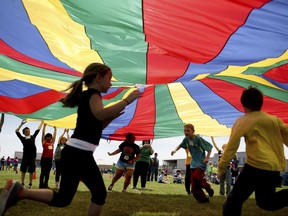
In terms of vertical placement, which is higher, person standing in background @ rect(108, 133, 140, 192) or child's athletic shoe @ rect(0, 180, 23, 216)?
person standing in background @ rect(108, 133, 140, 192)

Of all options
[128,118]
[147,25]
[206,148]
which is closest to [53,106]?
[128,118]

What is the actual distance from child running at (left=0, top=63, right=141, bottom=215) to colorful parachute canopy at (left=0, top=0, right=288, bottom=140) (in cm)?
108

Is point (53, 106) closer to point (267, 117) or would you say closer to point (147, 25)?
point (147, 25)

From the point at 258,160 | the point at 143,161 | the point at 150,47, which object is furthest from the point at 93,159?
the point at 143,161

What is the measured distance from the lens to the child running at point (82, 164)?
2133 millimetres

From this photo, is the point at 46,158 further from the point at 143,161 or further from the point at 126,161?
the point at 143,161

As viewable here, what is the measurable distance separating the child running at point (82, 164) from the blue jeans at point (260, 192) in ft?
3.42

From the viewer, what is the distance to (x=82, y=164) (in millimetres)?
2184

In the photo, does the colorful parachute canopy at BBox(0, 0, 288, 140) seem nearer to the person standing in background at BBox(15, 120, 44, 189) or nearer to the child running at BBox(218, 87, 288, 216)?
the person standing in background at BBox(15, 120, 44, 189)

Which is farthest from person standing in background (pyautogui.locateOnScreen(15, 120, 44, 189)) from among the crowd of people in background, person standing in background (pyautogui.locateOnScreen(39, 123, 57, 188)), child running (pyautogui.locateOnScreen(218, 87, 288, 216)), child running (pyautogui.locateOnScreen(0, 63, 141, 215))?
child running (pyautogui.locateOnScreen(218, 87, 288, 216))

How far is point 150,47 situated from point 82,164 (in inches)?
76.5

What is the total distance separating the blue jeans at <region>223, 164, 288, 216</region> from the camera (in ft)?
7.92

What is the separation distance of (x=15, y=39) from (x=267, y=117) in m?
→ 3.24

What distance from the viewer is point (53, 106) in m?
6.80
